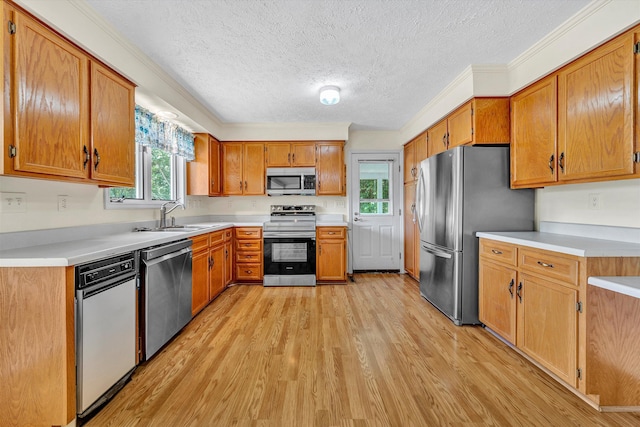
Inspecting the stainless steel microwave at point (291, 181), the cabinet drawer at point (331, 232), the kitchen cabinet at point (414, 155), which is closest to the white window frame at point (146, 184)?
the stainless steel microwave at point (291, 181)

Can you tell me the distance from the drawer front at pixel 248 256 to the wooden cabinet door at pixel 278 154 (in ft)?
4.46

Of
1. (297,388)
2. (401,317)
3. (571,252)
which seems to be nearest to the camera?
(571,252)

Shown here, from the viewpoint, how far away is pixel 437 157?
294cm

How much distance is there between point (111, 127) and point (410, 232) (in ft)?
12.7

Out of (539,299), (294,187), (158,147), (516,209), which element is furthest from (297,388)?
(294,187)

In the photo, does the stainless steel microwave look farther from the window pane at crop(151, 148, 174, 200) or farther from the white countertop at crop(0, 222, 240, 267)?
the white countertop at crop(0, 222, 240, 267)

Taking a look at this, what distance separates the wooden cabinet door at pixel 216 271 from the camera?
3.21m

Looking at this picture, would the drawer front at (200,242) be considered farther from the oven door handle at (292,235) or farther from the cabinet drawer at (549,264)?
the cabinet drawer at (549,264)

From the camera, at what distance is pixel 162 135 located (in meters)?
2.99

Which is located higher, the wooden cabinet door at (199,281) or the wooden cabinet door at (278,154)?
the wooden cabinet door at (278,154)

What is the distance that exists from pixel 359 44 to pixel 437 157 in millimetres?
1416

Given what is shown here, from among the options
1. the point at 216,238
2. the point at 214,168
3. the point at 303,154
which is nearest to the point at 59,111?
the point at 216,238

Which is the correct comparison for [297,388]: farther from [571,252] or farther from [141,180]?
[141,180]

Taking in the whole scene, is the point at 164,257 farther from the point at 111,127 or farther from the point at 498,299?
the point at 498,299
